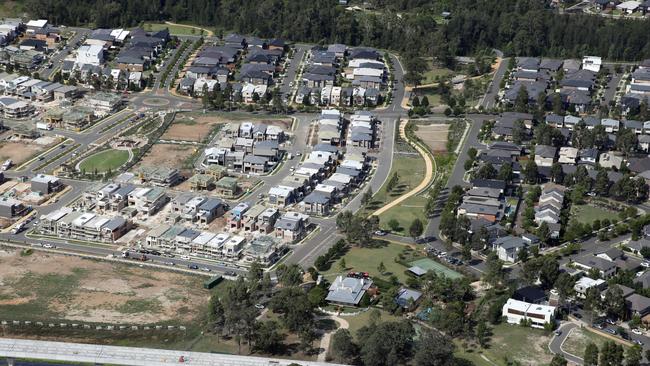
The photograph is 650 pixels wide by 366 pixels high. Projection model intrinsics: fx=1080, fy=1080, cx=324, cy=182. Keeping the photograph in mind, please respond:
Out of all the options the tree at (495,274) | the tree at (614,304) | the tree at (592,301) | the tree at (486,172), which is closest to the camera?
the tree at (614,304)

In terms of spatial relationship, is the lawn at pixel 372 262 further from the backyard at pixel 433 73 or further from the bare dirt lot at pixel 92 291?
the backyard at pixel 433 73

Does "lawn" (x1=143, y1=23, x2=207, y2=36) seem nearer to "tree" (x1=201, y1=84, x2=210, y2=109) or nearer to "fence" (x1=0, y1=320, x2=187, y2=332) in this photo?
"tree" (x1=201, y1=84, x2=210, y2=109)

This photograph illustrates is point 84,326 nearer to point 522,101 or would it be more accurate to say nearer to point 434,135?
point 434,135

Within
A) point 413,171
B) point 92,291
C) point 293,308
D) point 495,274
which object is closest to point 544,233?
point 495,274

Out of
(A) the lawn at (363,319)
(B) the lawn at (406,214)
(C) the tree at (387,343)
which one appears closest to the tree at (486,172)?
(B) the lawn at (406,214)

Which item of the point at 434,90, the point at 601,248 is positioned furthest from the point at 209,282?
the point at 434,90

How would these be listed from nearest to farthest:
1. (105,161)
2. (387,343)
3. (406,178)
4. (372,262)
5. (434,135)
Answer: (387,343)
(372,262)
(406,178)
(105,161)
(434,135)

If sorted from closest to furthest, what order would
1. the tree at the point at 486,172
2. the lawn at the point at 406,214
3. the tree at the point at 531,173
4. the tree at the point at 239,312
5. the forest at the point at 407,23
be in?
the tree at the point at 239,312
the lawn at the point at 406,214
the tree at the point at 486,172
the tree at the point at 531,173
the forest at the point at 407,23

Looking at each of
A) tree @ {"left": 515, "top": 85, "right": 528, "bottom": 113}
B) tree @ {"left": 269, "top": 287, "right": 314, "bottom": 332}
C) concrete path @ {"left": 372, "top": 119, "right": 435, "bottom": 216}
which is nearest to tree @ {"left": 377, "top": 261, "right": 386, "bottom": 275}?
tree @ {"left": 269, "top": 287, "right": 314, "bottom": 332}
